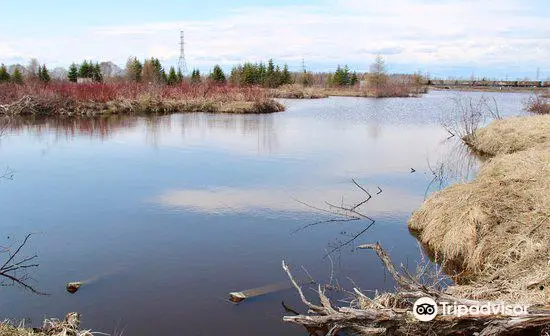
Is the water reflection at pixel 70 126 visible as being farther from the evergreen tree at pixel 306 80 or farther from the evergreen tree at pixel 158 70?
the evergreen tree at pixel 306 80

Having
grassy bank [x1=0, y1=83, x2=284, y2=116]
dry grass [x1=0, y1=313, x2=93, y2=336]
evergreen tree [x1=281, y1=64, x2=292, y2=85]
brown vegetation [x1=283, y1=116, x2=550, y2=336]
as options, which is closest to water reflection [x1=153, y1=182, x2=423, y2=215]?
brown vegetation [x1=283, y1=116, x2=550, y2=336]

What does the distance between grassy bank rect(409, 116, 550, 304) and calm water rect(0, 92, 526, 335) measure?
713 millimetres

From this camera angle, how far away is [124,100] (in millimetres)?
32344

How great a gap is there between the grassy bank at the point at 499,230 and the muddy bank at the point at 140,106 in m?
23.2

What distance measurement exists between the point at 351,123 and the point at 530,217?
20138 mm

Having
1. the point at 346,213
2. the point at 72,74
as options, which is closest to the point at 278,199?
the point at 346,213

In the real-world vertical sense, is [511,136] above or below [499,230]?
above

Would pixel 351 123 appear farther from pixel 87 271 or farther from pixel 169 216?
pixel 87 271

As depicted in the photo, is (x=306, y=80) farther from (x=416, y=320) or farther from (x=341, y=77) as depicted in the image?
(x=416, y=320)

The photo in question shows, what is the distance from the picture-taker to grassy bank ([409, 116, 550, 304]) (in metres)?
5.95

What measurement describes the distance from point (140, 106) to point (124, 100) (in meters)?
1.11

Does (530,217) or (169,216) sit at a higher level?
(530,217)

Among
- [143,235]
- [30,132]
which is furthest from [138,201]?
[30,132]

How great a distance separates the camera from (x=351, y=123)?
2742cm
